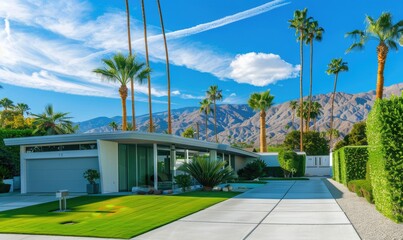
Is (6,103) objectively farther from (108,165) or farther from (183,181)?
(183,181)

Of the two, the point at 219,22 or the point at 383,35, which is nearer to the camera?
the point at 383,35

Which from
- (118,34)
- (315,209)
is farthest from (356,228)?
(118,34)

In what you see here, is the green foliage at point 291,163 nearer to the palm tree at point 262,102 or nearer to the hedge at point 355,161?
the palm tree at point 262,102

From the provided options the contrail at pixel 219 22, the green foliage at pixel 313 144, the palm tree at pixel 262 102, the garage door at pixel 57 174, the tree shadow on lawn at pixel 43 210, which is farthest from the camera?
the green foliage at pixel 313 144

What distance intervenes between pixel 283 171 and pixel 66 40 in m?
24.7

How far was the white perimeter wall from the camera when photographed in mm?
20297

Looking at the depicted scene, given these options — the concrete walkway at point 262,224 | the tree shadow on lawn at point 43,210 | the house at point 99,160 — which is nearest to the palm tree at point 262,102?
the house at point 99,160

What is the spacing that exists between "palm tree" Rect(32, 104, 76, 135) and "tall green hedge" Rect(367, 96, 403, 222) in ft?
85.3

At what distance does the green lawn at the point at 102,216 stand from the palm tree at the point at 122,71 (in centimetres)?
1586

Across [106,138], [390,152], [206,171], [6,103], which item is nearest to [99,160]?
[106,138]

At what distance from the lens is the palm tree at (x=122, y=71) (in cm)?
3175

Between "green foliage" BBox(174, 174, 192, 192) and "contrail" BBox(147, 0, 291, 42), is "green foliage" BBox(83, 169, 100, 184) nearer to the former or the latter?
"green foliage" BBox(174, 174, 192, 192)

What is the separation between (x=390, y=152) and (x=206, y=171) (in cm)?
1282

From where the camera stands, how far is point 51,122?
3256 cm
